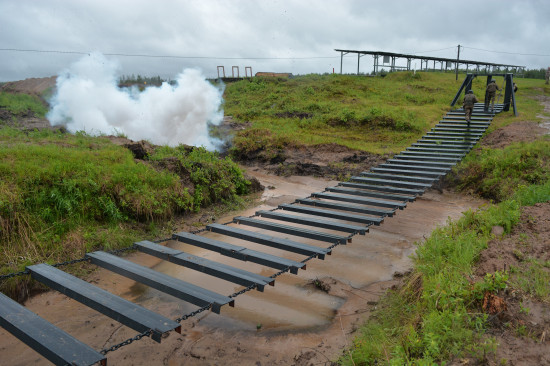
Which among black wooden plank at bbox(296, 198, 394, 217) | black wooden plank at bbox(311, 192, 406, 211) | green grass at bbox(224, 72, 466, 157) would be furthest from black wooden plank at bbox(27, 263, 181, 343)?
green grass at bbox(224, 72, 466, 157)

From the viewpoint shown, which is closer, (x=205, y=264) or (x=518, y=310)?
(x=518, y=310)

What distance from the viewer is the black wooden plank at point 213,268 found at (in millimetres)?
4781

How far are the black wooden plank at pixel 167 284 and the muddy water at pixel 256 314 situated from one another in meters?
0.74

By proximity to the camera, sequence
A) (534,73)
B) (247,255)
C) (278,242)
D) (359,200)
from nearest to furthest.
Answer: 1. (247,255)
2. (278,242)
3. (359,200)
4. (534,73)

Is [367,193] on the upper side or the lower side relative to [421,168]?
lower

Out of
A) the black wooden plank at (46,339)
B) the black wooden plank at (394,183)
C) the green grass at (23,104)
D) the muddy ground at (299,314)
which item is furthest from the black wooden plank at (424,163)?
the green grass at (23,104)

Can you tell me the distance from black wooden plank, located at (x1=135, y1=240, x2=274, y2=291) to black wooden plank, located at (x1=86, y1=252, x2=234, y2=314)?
0.44m

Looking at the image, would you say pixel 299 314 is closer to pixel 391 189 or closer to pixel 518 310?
pixel 518 310

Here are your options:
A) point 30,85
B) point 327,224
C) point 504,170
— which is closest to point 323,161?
point 504,170

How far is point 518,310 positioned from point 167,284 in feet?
11.4

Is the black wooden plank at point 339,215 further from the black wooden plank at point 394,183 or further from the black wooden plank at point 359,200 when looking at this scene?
the black wooden plank at point 394,183

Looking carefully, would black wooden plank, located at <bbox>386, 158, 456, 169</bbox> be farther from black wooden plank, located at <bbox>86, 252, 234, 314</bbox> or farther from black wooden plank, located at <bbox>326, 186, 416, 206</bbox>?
black wooden plank, located at <bbox>86, 252, 234, 314</bbox>

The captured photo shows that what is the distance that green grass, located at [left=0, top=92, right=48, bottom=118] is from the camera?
17.5 m

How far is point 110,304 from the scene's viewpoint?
13.3 feet
